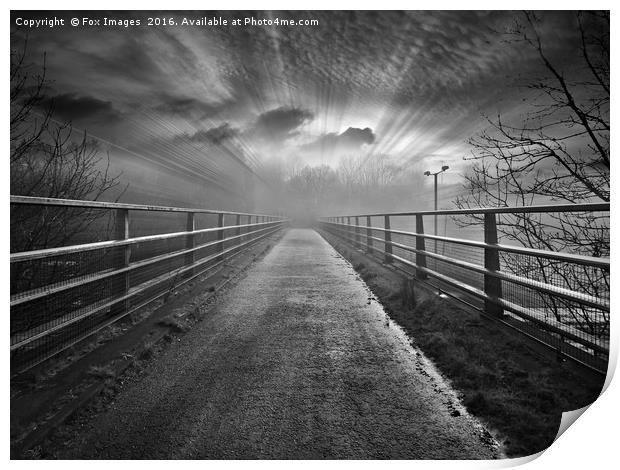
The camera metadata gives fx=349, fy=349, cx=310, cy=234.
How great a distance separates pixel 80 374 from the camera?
1914 mm

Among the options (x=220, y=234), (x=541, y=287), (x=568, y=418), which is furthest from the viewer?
(x=220, y=234)

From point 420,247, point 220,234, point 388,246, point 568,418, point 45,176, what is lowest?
point 568,418

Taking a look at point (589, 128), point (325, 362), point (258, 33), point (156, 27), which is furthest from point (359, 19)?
point (325, 362)

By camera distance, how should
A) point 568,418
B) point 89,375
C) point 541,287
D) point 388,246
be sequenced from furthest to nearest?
point 388,246
point 541,287
point 89,375
point 568,418

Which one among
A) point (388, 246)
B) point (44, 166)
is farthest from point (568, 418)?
point (388, 246)

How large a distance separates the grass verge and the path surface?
116 millimetres

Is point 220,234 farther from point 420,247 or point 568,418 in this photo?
point 568,418

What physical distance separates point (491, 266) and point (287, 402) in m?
2.03

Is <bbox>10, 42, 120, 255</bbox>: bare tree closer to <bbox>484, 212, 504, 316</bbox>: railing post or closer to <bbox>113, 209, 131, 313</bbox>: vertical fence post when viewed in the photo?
<bbox>113, 209, 131, 313</bbox>: vertical fence post

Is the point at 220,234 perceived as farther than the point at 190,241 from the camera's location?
Yes

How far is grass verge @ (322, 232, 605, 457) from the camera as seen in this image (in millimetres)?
1507

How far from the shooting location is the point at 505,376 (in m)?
1.93

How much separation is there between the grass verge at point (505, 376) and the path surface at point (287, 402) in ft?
0.38

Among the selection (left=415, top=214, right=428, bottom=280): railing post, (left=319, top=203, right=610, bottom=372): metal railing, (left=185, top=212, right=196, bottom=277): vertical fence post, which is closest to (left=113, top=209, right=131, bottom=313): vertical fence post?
(left=185, top=212, right=196, bottom=277): vertical fence post
